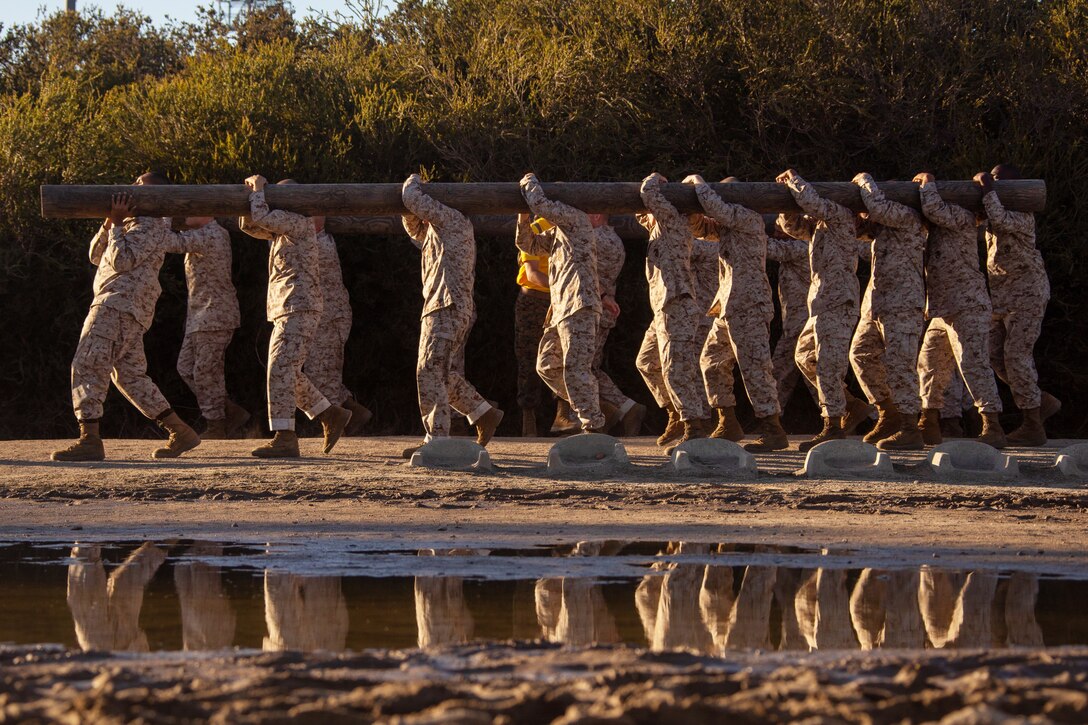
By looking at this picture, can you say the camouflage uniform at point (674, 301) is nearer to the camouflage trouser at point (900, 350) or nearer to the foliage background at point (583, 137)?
the camouflage trouser at point (900, 350)

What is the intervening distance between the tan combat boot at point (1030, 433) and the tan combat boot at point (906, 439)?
4.10ft

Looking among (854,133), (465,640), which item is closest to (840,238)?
(854,133)

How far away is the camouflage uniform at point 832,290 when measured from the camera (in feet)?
45.0

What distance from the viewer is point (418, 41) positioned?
2312 centimetres

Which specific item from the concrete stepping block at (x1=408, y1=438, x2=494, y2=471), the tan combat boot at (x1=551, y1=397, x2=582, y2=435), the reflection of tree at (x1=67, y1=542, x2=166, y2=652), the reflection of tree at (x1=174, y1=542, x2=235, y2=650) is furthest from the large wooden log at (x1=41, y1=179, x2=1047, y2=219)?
the reflection of tree at (x1=174, y1=542, x2=235, y2=650)

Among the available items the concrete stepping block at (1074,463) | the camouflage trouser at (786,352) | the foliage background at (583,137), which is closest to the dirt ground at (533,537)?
the concrete stepping block at (1074,463)

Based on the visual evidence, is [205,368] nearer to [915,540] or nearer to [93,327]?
[93,327]

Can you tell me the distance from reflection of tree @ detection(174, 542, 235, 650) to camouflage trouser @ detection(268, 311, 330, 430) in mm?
4947

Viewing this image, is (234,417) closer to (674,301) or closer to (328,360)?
(328,360)

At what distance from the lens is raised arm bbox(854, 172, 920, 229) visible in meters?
13.5

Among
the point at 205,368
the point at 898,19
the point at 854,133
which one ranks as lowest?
the point at 205,368

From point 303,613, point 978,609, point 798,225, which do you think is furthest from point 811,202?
point 303,613

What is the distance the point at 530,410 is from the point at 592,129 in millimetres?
4109

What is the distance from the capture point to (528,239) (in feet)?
47.6
